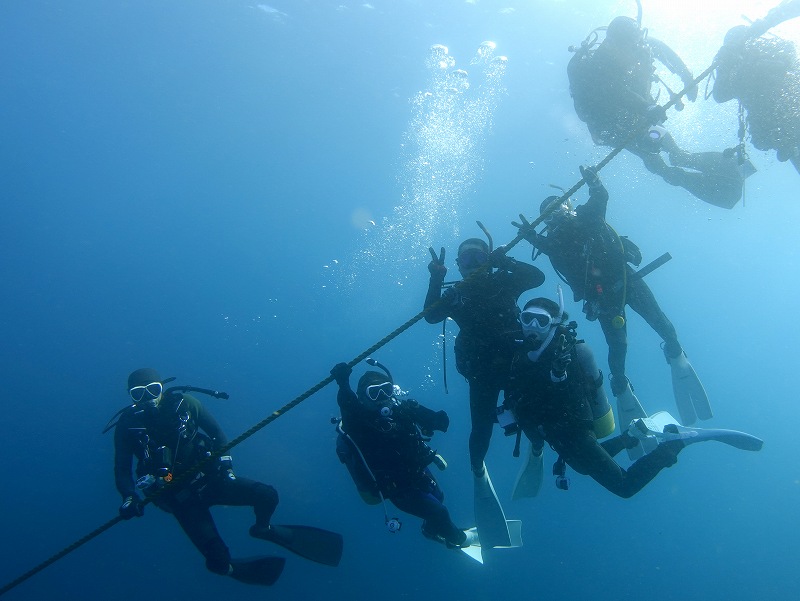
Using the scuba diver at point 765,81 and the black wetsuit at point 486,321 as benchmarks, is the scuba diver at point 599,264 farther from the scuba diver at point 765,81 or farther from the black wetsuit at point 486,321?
the scuba diver at point 765,81

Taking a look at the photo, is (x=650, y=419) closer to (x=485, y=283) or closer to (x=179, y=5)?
(x=485, y=283)

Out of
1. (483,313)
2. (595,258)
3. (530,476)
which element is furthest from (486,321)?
(530,476)

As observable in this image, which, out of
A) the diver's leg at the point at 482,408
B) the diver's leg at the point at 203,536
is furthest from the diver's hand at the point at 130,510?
the diver's leg at the point at 482,408

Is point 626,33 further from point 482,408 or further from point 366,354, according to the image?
point 366,354

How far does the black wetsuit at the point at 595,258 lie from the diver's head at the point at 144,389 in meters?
5.87

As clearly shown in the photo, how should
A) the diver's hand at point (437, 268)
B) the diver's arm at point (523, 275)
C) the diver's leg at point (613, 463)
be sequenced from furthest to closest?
the diver's arm at point (523, 275), the diver's hand at point (437, 268), the diver's leg at point (613, 463)

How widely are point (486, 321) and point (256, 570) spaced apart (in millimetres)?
5761

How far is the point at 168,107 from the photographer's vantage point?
4022 centimetres

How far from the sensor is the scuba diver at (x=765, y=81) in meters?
5.39

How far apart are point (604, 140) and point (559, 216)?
55.2 inches

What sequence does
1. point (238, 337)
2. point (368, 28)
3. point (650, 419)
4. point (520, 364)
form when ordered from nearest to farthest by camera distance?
point (520, 364) → point (650, 419) → point (368, 28) → point (238, 337)

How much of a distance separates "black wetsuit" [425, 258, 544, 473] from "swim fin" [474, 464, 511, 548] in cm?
197

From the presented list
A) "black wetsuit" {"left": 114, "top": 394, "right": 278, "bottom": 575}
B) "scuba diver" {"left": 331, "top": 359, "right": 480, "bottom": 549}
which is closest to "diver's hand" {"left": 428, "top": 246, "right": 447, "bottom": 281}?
"scuba diver" {"left": 331, "top": 359, "right": 480, "bottom": 549}

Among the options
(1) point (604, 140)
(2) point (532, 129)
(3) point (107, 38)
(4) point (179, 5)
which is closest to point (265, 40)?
(4) point (179, 5)
